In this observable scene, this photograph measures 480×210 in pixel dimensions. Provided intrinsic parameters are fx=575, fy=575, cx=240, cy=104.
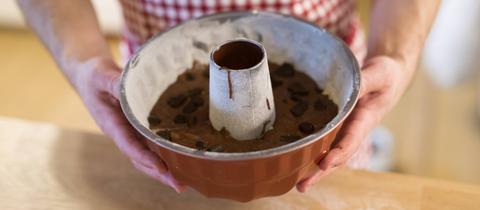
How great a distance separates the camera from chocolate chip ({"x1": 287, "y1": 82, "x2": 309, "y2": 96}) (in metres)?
0.68

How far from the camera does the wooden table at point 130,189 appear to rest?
0.69 m

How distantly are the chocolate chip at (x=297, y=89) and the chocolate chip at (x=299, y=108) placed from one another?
19mm

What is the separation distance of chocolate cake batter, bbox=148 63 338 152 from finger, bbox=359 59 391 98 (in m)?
0.05

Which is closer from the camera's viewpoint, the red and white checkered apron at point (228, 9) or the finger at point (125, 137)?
the finger at point (125, 137)

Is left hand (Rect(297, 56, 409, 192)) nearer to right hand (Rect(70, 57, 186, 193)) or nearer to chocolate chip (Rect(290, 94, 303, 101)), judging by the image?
chocolate chip (Rect(290, 94, 303, 101))

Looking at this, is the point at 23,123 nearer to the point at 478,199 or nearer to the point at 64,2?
the point at 64,2

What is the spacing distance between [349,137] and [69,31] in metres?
0.43

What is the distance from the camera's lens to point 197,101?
68 cm

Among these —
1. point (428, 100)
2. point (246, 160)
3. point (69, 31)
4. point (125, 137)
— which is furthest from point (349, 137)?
point (428, 100)

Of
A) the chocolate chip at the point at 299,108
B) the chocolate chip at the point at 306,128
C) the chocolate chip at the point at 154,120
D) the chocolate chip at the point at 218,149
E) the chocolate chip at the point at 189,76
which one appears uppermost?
the chocolate chip at the point at 306,128

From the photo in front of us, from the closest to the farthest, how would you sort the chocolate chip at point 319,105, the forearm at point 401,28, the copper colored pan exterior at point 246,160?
the copper colored pan exterior at point 246,160, the chocolate chip at point 319,105, the forearm at point 401,28

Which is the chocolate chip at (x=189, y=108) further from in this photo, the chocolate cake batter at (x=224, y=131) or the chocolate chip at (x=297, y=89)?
the chocolate chip at (x=297, y=89)

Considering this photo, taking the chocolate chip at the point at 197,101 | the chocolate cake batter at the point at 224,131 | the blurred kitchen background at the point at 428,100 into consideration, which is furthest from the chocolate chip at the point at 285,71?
the blurred kitchen background at the point at 428,100

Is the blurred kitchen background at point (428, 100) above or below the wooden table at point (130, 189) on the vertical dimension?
below
